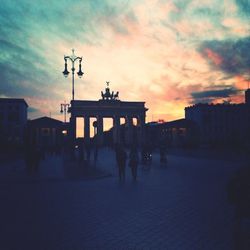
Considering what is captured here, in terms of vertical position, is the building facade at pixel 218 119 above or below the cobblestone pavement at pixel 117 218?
above

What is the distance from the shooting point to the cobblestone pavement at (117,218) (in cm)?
596

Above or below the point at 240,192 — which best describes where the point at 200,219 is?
below

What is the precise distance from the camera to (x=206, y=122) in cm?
10294

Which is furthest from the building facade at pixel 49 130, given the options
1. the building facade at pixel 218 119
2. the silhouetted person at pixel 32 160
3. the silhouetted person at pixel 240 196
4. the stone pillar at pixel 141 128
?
the silhouetted person at pixel 240 196

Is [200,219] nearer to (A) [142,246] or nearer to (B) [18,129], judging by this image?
(A) [142,246]

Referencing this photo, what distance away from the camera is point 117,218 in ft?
25.4

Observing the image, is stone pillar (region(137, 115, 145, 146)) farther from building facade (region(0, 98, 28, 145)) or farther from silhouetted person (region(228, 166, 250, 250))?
silhouetted person (region(228, 166, 250, 250))

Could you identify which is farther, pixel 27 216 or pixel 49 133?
pixel 49 133

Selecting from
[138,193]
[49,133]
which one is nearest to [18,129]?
[49,133]

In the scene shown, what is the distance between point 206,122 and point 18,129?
206ft

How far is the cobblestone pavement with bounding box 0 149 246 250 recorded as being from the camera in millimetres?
5961

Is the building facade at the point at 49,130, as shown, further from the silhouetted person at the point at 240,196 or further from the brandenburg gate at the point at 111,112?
the silhouetted person at the point at 240,196

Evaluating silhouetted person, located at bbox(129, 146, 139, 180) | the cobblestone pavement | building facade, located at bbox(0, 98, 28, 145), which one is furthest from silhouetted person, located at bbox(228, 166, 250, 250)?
building facade, located at bbox(0, 98, 28, 145)

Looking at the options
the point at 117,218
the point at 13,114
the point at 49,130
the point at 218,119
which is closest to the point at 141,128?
the point at 49,130
